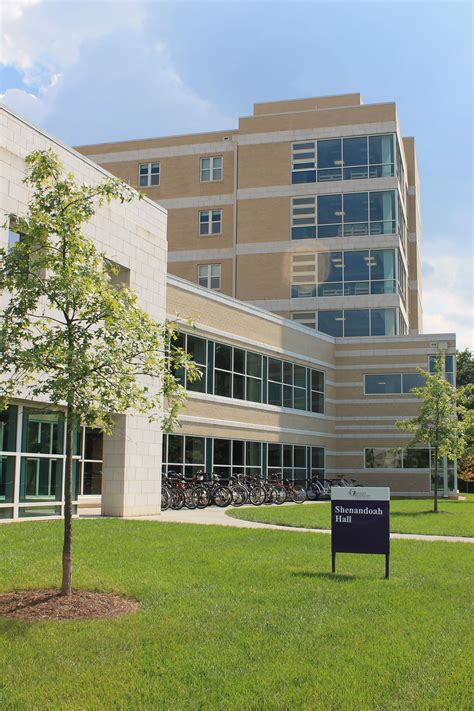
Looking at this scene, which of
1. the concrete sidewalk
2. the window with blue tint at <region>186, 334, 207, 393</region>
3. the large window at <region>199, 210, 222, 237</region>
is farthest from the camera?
the large window at <region>199, 210, 222, 237</region>

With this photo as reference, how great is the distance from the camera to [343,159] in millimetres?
46188

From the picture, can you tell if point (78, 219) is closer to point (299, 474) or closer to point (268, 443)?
point (268, 443)

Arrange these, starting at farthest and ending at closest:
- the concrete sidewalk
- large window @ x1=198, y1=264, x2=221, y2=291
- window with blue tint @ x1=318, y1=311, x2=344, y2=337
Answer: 1. large window @ x1=198, y1=264, x2=221, y2=291
2. window with blue tint @ x1=318, y1=311, x2=344, y2=337
3. the concrete sidewalk

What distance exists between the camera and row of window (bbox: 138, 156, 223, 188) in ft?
158

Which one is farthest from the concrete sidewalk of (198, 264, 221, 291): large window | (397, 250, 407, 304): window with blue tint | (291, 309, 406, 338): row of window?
(397, 250, 407, 304): window with blue tint

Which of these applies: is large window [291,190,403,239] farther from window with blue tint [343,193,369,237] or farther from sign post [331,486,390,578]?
sign post [331,486,390,578]

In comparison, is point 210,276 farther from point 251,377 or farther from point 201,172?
point 251,377

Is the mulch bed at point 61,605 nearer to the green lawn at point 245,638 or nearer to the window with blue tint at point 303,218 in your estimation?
the green lawn at point 245,638

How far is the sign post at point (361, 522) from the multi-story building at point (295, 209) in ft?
111

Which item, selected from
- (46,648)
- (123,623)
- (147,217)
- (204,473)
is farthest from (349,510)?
(204,473)

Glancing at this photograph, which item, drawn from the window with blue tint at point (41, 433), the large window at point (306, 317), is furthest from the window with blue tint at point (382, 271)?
the window with blue tint at point (41, 433)

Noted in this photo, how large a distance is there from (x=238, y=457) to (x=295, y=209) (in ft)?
61.3

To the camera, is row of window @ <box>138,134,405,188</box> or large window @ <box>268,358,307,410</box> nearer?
large window @ <box>268,358,307,410</box>

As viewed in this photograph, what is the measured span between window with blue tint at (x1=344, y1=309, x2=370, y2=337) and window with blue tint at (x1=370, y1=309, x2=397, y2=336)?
34 cm
